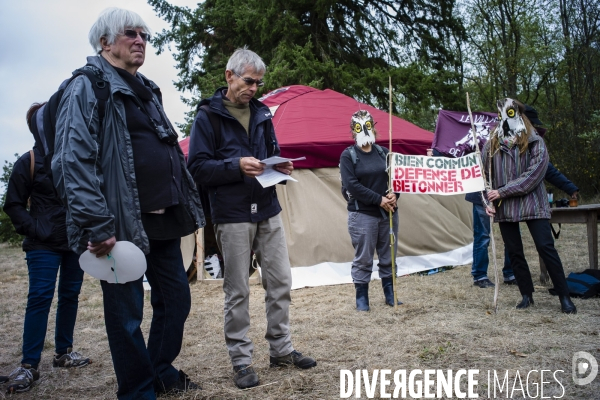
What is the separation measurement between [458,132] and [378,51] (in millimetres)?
6606

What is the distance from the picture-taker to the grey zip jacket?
2.16 meters

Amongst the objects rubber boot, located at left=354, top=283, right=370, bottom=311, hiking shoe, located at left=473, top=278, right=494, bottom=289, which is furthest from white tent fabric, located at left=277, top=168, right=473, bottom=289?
rubber boot, located at left=354, top=283, right=370, bottom=311

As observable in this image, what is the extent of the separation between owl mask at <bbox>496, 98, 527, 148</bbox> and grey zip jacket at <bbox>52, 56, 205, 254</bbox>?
10.5 feet

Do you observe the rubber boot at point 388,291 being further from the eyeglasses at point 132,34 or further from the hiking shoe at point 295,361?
the eyeglasses at point 132,34

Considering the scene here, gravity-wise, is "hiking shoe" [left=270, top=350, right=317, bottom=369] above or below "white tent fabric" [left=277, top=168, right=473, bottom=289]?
below

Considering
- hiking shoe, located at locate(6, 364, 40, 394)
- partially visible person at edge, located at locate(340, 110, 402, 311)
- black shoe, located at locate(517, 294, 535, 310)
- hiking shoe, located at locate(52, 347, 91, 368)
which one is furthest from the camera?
partially visible person at edge, located at locate(340, 110, 402, 311)

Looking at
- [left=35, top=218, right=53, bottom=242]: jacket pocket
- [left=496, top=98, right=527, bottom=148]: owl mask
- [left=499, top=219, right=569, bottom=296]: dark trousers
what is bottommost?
[left=499, top=219, right=569, bottom=296]: dark trousers

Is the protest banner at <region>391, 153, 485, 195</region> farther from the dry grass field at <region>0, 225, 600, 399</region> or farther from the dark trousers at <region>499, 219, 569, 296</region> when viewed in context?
the dry grass field at <region>0, 225, 600, 399</region>

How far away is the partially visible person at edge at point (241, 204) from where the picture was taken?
2.99 meters

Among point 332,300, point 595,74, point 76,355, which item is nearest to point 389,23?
point 595,74

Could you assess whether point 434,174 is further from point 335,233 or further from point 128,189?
point 128,189

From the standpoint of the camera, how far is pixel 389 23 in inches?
513

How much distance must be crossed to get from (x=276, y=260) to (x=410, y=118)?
9863 mm

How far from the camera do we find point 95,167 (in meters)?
2.25
